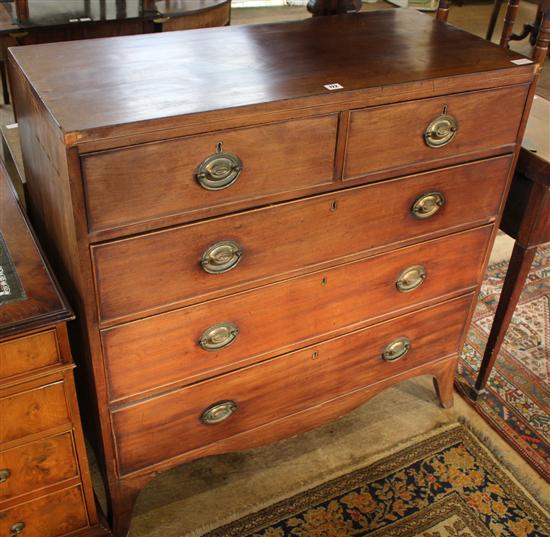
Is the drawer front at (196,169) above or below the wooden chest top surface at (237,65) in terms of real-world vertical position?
below

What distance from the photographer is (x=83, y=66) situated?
134cm

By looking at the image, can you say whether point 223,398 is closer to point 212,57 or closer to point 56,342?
point 56,342

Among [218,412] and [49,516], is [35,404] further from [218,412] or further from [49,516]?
[218,412]

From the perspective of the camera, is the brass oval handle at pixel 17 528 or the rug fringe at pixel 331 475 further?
the rug fringe at pixel 331 475

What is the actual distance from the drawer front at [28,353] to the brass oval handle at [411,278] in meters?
0.81

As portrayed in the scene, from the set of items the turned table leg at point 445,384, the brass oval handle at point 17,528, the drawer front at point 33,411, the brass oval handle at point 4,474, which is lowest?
the turned table leg at point 445,384

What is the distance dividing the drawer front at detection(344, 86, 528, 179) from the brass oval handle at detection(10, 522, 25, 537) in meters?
1.00

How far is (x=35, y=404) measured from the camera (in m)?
1.32

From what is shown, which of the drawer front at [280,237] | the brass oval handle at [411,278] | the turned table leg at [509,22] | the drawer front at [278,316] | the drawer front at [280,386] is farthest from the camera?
the turned table leg at [509,22]

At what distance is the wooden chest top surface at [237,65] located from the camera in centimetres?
120

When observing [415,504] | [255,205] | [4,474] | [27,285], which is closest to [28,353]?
[27,285]

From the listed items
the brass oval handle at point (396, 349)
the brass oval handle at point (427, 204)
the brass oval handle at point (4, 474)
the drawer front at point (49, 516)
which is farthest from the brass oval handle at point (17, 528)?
the brass oval handle at point (427, 204)

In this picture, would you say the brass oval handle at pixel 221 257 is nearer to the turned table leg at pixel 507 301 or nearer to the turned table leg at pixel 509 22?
the turned table leg at pixel 507 301

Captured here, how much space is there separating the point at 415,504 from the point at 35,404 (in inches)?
40.0
